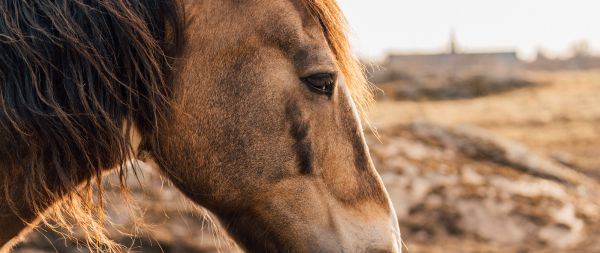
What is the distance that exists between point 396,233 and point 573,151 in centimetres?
1190

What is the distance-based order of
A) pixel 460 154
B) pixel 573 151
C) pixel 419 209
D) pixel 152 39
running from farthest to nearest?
pixel 573 151 → pixel 460 154 → pixel 419 209 → pixel 152 39

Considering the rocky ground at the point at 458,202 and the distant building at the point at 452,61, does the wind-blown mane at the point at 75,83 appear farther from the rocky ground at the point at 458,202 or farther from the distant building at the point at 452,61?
the distant building at the point at 452,61

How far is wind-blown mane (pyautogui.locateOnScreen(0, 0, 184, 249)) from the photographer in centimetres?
186

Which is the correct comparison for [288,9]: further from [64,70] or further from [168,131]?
[64,70]

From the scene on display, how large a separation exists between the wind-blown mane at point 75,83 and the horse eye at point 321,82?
38 cm

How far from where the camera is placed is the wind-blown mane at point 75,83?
1.86m

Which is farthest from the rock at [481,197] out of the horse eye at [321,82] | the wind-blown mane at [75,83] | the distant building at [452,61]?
the distant building at [452,61]

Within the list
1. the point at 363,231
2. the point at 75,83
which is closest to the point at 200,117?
the point at 75,83

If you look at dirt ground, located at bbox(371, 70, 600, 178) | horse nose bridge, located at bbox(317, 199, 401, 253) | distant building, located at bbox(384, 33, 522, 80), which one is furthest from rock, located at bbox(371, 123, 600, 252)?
distant building, located at bbox(384, 33, 522, 80)

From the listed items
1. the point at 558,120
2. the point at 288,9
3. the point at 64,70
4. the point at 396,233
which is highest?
the point at 288,9

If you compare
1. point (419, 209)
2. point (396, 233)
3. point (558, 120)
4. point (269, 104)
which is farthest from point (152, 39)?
point (558, 120)

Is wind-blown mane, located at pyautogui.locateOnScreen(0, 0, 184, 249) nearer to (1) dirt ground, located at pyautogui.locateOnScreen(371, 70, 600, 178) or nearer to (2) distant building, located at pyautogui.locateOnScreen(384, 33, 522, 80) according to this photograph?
(1) dirt ground, located at pyautogui.locateOnScreen(371, 70, 600, 178)

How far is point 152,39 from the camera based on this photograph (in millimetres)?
1969

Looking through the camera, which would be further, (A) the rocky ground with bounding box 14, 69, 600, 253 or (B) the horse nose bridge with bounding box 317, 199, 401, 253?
(A) the rocky ground with bounding box 14, 69, 600, 253
